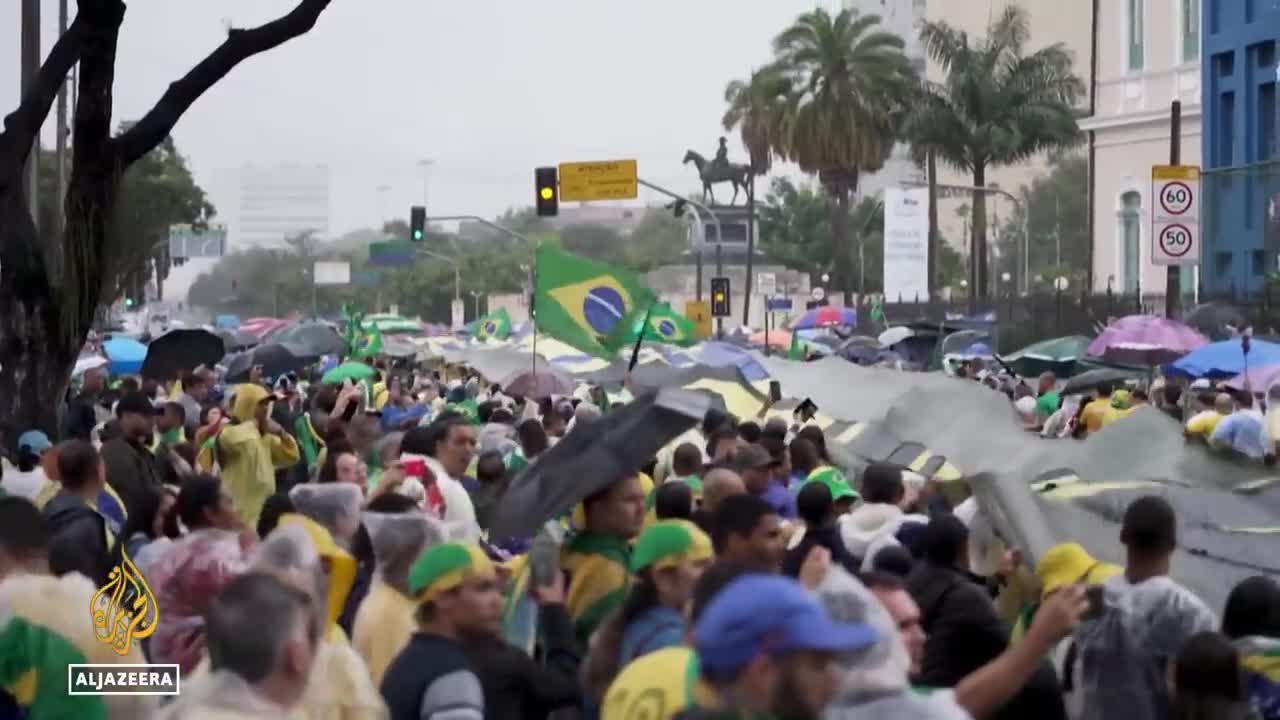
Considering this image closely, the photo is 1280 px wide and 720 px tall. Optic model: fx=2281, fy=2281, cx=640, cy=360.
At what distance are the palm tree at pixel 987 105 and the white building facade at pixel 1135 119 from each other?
1.69 metres

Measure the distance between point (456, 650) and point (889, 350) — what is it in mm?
38355

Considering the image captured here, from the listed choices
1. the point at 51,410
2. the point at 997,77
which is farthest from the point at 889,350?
the point at 51,410

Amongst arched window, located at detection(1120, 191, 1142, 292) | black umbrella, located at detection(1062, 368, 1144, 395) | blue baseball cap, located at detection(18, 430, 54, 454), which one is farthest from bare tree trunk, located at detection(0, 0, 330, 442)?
arched window, located at detection(1120, 191, 1142, 292)

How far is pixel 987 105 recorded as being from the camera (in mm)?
62250

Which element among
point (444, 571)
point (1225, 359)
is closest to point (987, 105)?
point (1225, 359)

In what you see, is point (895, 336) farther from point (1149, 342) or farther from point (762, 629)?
point (762, 629)

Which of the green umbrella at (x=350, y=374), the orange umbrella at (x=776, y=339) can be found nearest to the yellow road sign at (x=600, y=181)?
the orange umbrella at (x=776, y=339)

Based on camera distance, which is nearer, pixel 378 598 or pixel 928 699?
pixel 928 699

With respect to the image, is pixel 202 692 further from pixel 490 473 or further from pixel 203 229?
pixel 203 229

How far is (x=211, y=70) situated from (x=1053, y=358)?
22.6 metres

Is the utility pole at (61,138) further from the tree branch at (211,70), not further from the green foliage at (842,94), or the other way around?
the green foliage at (842,94)

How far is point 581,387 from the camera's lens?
29.3 meters

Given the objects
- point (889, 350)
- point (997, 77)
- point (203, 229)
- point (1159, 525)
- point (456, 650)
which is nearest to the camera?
point (456, 650)

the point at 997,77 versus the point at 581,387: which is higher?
the point at 997,77
